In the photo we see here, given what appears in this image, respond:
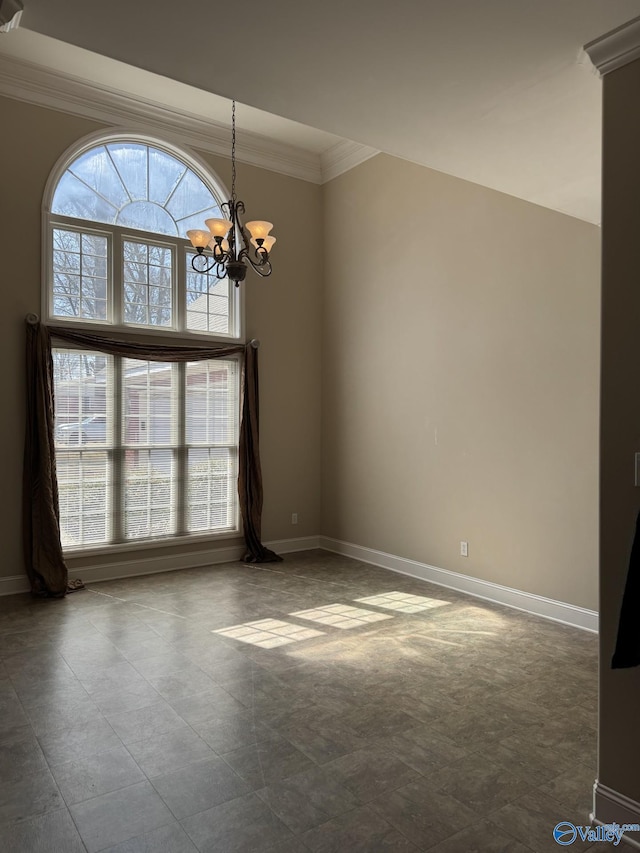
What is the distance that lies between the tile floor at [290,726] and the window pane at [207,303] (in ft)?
8.83

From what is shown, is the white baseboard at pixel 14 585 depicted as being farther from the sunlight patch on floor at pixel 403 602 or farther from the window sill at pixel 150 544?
the sunlight patch on floor at pixel 403 602

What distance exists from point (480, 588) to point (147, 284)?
13.1ft

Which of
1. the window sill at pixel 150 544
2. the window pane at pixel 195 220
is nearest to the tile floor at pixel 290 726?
the window sill at pixel 150 544

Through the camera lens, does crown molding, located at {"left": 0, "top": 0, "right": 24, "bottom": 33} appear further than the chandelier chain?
No

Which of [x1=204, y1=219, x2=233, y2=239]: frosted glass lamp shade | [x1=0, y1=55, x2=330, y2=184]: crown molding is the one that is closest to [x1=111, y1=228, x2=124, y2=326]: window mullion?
[x1=0, y1=55, x2=330, y2=184]: crown molding

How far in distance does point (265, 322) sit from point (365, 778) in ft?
15.5

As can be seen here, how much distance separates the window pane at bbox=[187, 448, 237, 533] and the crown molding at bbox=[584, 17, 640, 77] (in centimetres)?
467

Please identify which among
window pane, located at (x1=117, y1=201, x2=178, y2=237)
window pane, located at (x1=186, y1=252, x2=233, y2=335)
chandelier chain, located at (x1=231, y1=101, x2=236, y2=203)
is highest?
chandelier chain, located at (x1=231, y1=101, x2=236, y2=203)

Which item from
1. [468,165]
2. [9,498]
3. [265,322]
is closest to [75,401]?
[9,498]

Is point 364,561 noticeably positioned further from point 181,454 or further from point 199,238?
point 199,238

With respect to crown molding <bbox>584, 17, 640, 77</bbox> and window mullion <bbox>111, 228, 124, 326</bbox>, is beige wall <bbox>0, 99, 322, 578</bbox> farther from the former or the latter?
crown molding <bbox>584, 17, 640, 77</bbox>

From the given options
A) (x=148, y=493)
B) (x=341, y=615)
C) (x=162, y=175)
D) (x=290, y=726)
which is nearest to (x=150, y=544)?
(x=148, y=493)

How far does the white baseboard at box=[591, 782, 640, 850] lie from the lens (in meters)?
2.04

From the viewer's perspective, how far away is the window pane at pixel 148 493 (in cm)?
554
